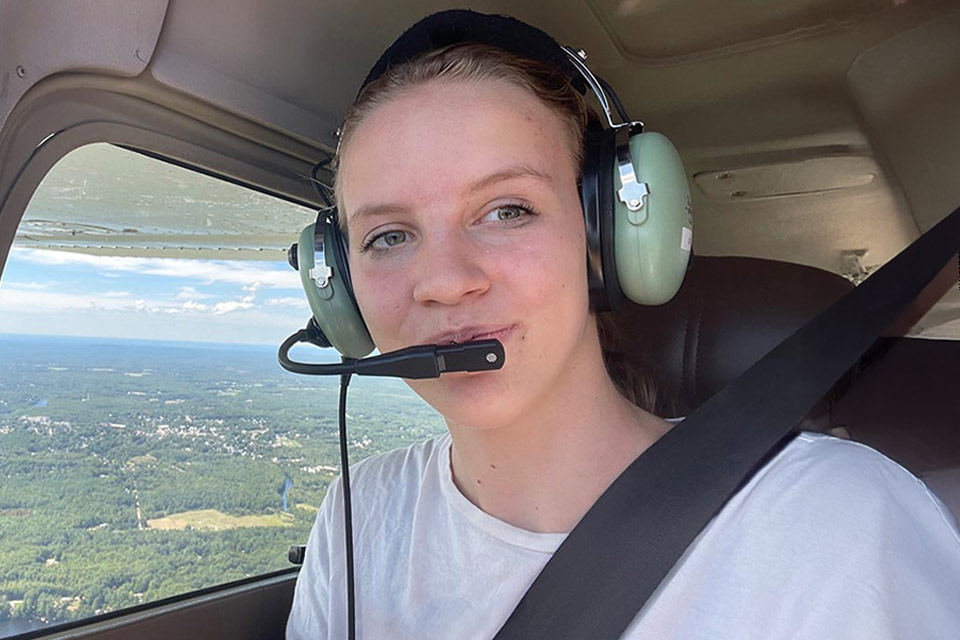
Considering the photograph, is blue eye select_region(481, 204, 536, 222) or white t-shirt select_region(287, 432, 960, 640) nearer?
A: white t-shirt select_region(287, 432, 960, 640)

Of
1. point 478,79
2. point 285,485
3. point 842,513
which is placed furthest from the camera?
point 285,485

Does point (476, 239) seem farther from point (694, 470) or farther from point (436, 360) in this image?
point (694, 470)

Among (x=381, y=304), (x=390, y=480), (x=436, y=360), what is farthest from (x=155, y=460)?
(x=436, y=360)

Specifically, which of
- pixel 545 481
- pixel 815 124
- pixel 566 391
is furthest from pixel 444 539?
pixel 815 124

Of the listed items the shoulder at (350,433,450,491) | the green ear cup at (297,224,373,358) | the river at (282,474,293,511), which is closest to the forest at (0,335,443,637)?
the river at (282,474,293,511)

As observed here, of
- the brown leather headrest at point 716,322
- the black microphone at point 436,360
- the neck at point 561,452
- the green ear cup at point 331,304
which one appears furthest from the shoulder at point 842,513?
the green ear cup at point 331,304

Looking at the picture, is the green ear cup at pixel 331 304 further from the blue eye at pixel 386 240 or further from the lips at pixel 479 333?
the lips at pixel 479 333

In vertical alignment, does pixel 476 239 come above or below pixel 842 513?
above

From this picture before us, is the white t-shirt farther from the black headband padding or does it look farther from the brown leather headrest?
the black headband padding
